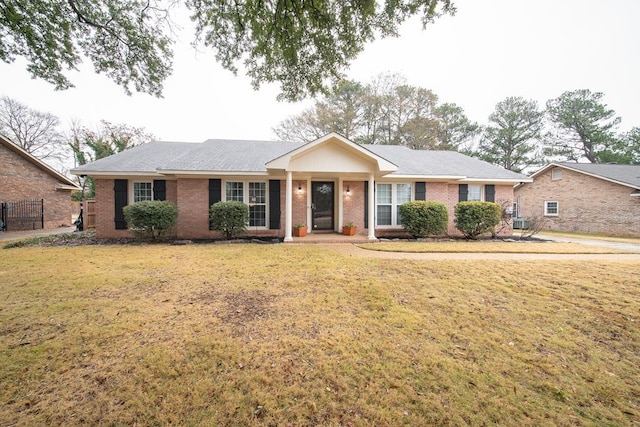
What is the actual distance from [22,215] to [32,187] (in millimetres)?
1834

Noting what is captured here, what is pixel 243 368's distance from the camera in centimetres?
237

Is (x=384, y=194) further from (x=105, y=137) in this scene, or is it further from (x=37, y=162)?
(x=105, y=137)

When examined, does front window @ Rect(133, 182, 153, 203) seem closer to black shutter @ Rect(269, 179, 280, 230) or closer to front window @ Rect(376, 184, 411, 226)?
black shutter @ Rect(269, 179, 280, 230)

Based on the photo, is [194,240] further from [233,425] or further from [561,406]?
[561,406]

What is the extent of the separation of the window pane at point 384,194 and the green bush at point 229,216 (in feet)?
18.8

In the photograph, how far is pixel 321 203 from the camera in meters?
11.2

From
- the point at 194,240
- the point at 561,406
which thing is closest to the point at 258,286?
the point at 561,406

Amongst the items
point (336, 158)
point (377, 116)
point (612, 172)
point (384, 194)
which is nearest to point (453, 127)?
point (377, 116)

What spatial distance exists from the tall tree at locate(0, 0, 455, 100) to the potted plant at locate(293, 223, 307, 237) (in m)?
5.09

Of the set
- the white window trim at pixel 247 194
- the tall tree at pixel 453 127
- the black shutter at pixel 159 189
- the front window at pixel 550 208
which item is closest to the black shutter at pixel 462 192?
the white window trim at pixel 247 194

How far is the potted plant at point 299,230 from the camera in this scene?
10086 mm

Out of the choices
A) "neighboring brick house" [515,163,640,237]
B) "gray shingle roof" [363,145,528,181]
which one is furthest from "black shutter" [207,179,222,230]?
"neighboring brick house" [515,163,640,237]

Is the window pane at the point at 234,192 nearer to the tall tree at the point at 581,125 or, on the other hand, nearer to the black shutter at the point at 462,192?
the black shutter at the point at 462,192

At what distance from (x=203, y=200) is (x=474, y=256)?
9763mm
